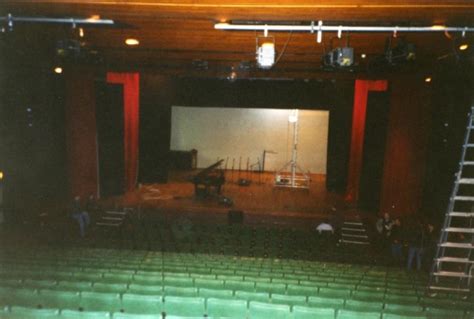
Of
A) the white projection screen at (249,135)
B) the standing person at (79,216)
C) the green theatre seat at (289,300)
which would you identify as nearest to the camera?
the green theatre seat at (289,300)

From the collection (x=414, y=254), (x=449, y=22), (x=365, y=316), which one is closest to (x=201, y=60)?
(x=449, y=22)

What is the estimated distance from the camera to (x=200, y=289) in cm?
636

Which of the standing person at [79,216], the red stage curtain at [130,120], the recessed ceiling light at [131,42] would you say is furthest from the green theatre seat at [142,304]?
the red stage curtain at [130,120]

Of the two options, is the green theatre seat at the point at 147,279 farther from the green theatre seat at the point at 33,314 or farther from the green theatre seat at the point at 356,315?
the green theatre seat at the point at 356,315

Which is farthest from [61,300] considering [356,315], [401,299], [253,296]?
[401,299]

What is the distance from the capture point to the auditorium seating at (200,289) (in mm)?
5516

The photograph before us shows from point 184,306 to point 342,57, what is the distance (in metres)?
5.19

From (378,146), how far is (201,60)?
7.87 m

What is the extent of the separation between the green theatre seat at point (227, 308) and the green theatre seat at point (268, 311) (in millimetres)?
123

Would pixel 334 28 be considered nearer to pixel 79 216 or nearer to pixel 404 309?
pixel 404 309

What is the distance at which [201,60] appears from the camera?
12461 millimetres

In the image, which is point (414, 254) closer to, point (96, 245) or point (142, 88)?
point (96, 245)

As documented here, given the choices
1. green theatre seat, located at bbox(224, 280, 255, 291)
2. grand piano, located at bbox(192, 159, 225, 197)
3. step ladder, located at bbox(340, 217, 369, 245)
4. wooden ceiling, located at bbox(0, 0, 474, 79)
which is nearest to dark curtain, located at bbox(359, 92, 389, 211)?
step ladder, located at bbox(340, 217, 369, 245)

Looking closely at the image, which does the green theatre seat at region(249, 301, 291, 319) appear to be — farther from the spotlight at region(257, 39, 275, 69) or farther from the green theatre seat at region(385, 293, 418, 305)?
the spotlight at region(257, 39, 275, 69)
